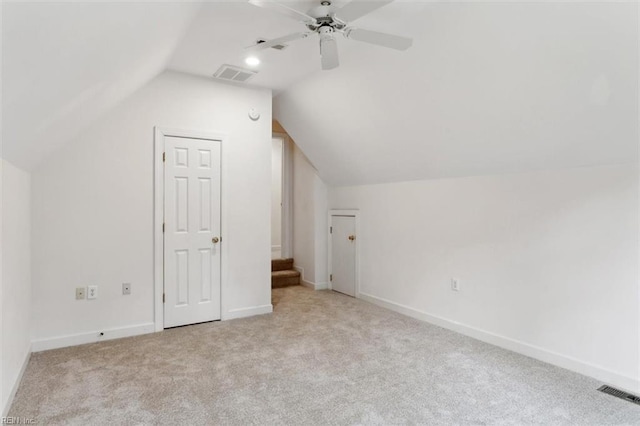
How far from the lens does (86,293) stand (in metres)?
3.27

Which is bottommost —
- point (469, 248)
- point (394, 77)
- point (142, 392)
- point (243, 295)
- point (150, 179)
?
point (142, 392)

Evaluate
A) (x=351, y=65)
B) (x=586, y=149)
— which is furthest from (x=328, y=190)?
(x=586, y=149)

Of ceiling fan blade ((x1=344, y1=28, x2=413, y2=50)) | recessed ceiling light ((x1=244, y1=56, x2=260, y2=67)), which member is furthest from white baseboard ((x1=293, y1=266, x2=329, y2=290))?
ceiling fan blade ((x1=344, y1=28, x2=413, y2=50))

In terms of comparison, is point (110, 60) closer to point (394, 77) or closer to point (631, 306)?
point (394, 77)

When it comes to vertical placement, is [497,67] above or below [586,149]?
above

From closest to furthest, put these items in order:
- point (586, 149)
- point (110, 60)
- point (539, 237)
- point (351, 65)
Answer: point (110, 60)
point (586, 149)
point (539, 237)
point (351, 65)

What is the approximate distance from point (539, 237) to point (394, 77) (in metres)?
1.71

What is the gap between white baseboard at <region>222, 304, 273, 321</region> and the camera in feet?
13.0

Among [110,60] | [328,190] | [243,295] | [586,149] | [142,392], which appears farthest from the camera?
[328,190]

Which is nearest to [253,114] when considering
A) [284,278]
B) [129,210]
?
[129,210]

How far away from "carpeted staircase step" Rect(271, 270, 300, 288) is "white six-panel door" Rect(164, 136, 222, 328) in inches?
63.4

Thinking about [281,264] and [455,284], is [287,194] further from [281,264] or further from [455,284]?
[455,284]

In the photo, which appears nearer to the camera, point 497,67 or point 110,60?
point 110,60

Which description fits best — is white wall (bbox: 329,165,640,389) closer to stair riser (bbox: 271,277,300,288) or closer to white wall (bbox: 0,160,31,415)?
stair riser (bbox: 271,277,300,288)
